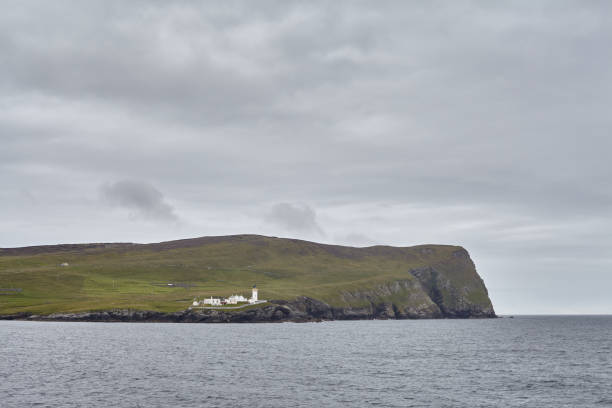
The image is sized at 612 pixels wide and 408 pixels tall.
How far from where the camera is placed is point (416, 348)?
127375mm

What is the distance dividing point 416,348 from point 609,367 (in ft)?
133

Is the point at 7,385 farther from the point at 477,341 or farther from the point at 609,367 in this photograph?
the point at 477,341

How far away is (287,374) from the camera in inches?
3132

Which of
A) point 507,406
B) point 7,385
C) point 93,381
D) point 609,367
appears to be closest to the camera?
point 507,406

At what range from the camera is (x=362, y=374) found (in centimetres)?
8175

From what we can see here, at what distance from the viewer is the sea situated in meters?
61.2

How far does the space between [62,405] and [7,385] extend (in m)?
14.8

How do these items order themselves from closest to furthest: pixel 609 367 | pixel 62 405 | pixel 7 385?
pixel 62 405 → pixel 7 385 → pixel 609 367

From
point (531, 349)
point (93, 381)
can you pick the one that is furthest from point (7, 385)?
point (531, 349)

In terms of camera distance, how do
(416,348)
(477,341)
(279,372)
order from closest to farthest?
1. (279,372)
2. (416,348)
3. (477,341)

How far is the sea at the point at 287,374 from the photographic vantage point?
6119cm

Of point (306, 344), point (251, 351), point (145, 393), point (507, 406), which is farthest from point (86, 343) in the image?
point (507, 406)

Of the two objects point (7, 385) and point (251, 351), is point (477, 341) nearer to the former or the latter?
point (251, 351)

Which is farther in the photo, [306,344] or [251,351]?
[306,344]
